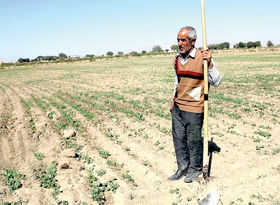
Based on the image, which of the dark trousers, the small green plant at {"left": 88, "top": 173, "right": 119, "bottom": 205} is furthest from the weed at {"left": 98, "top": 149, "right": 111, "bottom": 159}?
the dark trousers

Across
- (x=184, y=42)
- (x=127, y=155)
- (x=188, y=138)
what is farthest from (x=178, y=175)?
(x=184, y=42)

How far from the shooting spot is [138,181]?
457 centimetres

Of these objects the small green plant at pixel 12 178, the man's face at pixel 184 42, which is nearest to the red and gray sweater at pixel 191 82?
the man's face at pixel 184 42

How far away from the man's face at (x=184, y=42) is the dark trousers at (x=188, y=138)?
1039 mm

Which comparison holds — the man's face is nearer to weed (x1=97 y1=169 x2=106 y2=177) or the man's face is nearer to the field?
the field

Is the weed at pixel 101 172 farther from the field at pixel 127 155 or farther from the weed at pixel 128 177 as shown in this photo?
the weed at pixel 128 177

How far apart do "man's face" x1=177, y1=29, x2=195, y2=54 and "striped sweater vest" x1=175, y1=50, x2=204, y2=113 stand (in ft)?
0.49

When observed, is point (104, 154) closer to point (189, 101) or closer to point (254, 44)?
point (189, 101)

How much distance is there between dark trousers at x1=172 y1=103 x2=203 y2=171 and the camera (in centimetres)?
401

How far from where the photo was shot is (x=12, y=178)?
15.7ft

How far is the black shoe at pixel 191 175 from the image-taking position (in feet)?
13.9

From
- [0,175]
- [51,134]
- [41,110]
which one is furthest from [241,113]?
[41,110]

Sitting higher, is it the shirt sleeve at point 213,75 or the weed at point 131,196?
the shirt sleeve at point 213,75

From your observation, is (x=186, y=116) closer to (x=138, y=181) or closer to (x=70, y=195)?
(x=138, y=181)
